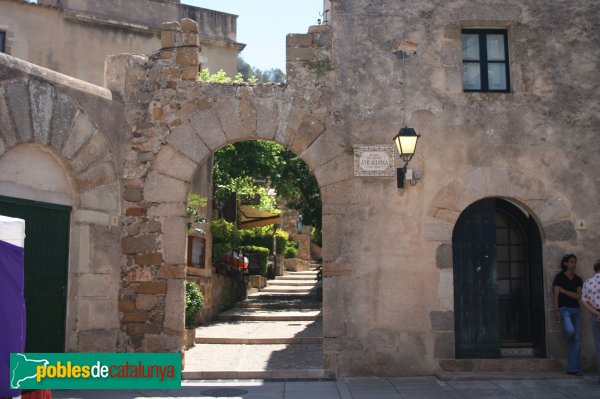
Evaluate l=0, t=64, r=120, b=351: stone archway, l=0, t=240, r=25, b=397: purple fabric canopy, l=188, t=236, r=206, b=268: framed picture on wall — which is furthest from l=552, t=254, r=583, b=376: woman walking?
l=188, t=236, r=206, b=268: framed picture on wall

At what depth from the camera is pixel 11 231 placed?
4516 millimetres

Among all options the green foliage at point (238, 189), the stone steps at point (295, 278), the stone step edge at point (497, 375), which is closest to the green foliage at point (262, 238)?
the stone steps at point (295, 278)

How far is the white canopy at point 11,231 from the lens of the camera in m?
4.46

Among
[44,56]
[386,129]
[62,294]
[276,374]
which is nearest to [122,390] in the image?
[62,294]

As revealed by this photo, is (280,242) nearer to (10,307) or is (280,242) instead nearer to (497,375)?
(497,375)

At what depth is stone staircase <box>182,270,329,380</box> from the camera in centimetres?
799

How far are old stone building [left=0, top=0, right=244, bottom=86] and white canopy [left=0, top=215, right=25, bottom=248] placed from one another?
12.6 m

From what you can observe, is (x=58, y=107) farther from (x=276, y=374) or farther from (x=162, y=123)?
(x=276, y=374)

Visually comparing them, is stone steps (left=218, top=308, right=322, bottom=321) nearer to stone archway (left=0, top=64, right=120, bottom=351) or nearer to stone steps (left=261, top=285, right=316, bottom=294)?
stone steps (left=261, top=285, right=316, bottom=294)

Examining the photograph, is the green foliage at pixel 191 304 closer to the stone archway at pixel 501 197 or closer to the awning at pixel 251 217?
the stone archway at pixel 501 197

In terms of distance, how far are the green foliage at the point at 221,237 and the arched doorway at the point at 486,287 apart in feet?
22.6

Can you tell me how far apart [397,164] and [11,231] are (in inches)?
200

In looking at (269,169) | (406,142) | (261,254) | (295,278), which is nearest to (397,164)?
(406,142)

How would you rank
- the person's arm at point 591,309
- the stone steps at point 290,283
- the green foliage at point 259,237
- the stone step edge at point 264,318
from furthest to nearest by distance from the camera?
the green foliage at point 259,237, the stone steps at point 290,283, the stone step edge at point 264,318, the person's arm at point 591,309
